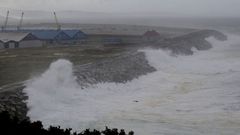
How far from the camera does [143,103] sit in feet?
82.1

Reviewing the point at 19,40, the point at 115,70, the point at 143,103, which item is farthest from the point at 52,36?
the point at 143,103

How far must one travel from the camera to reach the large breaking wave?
787 inches

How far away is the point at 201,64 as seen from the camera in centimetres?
4503

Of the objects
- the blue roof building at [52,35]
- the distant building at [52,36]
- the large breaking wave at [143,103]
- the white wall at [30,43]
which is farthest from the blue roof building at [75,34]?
the large breaking wave at [143,103]

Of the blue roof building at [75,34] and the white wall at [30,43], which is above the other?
the blue roof building at [75,34]

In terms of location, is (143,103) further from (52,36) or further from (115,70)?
(52,36)

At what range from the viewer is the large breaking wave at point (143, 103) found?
65.6ft

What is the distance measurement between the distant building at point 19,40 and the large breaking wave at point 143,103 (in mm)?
25028

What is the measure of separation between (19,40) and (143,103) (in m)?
33.7

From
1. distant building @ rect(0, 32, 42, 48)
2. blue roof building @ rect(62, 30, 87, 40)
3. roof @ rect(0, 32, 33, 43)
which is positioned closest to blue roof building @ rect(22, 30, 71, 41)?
blue roof building @ rect(62, 30, 87, 40)

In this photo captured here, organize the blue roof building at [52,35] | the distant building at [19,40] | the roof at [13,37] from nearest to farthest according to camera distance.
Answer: the distant building at [19,40] < the roof at [13,37] < the blue roof building at [52,35]

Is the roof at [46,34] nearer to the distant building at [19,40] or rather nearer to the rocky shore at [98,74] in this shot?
the distant building at [19,40]

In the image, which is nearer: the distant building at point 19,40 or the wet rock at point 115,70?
the wet rock at point 115,70

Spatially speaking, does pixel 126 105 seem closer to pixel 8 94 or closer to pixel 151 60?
pixel 8 94
